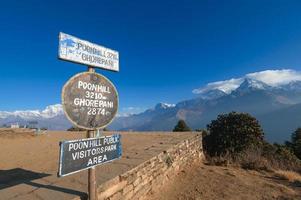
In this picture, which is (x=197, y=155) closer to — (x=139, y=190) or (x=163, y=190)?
(x=163, y=190)

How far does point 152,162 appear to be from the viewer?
19.6 feet

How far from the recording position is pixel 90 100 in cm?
353

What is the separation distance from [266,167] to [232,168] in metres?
1.39

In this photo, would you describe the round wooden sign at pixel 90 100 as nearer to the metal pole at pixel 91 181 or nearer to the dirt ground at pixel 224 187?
the metal pole at pixel 91 181

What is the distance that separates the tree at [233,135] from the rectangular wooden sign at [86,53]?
11.6 meters

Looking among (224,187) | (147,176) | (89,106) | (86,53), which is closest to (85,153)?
(89,106)

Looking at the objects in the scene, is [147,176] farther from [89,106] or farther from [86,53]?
[86,53]

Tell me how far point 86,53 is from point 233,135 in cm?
1424

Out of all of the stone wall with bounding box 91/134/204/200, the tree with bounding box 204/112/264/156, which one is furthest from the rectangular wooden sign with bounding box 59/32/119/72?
the tree with bounding box 204/112/264/156

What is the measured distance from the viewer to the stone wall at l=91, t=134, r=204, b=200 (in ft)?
13.7

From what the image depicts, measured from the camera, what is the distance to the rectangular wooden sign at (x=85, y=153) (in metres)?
3.08

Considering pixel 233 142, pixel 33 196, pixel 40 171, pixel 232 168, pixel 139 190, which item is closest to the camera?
pixel 33 196

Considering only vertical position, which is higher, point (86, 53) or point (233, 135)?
point (86, 53)

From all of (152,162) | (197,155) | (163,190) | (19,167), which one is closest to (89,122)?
(152,162)
